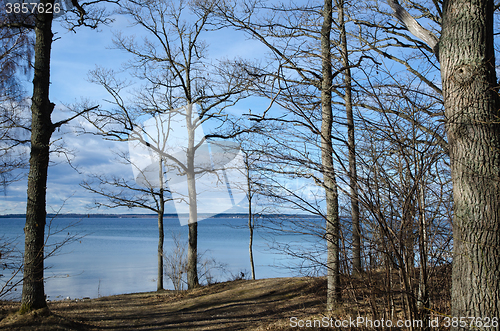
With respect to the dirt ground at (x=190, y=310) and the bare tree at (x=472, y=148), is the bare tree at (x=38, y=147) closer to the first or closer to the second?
the dirt ground at (x=190, y=310)

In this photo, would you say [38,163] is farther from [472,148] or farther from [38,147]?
[472,148]

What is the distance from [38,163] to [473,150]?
27.1ft

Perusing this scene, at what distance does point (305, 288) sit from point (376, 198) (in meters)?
7.34

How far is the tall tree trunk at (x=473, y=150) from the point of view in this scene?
3107 mm

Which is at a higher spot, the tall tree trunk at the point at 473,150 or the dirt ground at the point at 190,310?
the tall tree trunk at the point at 473,150

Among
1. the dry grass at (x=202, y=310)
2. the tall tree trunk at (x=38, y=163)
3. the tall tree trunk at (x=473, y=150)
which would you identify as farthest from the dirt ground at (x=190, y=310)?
the tall tree trunk at (x=473, y=150)

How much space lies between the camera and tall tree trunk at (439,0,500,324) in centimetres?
311

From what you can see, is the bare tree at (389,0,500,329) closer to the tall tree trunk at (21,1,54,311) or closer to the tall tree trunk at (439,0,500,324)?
the tall tree trunk at (439,0,500,324)

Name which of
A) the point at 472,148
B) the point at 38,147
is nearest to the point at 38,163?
the point at 38,147

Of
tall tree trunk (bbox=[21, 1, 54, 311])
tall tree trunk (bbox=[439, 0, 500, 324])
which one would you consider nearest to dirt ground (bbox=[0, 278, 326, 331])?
tall tree trunk (bbox=[21, 1, 54, 311])

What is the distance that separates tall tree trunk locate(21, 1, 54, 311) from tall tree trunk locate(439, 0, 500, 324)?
24.0ft

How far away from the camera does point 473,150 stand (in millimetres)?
3340

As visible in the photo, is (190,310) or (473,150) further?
(190,310)

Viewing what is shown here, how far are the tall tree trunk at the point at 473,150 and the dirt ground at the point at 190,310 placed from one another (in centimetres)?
347
